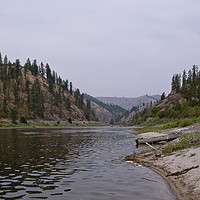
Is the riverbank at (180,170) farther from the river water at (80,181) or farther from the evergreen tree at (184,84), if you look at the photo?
the evergreen tree at (184,84)

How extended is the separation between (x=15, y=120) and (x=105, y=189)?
138733 mm

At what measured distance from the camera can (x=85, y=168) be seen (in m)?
20.4

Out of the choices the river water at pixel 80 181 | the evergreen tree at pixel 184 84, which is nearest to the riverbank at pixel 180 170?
the river water at pixel 80 181

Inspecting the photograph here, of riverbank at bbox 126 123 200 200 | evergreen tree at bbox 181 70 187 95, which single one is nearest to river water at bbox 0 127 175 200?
riverbank at bbox 126 123 200 200

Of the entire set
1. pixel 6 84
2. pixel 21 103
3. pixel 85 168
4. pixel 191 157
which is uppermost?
pixel 6 84

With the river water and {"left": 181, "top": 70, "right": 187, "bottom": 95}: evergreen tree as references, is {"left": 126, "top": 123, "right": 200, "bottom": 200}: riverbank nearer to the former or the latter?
the river water

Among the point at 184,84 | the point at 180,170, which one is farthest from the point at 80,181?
the point at 184,84

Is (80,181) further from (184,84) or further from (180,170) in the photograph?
(184,84)

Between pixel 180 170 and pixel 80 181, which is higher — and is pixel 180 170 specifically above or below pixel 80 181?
above

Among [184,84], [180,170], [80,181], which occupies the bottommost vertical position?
[80,181]

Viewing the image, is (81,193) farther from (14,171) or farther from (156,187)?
(14,171)

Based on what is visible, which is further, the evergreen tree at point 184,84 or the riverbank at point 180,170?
the evergreen tree at point 184,84

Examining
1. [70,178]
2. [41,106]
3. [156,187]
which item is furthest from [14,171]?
[41,106]

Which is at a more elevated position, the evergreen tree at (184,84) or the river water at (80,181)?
the evergreen tree at (184,84)
